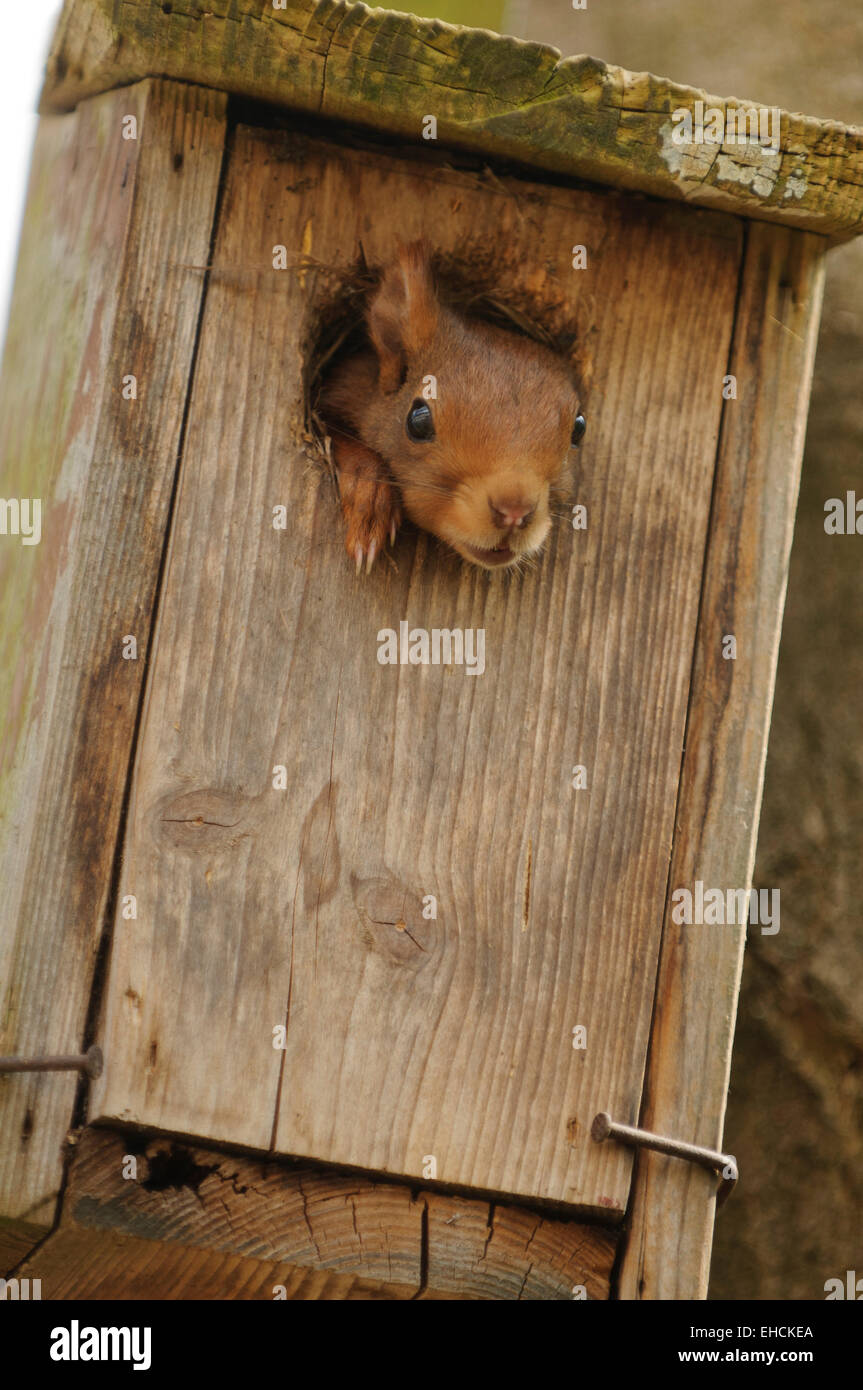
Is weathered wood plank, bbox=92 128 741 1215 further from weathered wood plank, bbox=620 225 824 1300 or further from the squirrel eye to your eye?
the squirrel eye

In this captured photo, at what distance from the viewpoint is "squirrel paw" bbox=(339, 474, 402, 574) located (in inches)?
128

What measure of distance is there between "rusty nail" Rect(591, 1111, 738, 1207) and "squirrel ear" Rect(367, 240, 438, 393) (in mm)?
1644

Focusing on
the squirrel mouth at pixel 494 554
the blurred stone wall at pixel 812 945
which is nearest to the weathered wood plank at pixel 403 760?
the squirrel mouth at pixel 494 554

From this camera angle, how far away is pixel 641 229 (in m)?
3.48

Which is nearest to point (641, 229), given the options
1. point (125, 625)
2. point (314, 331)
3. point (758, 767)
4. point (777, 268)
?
point (777, 268)

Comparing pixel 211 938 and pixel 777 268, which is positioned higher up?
pixel 777 268

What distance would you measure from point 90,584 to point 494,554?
78 cm

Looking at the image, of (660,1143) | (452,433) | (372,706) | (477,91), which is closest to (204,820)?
(372,706)

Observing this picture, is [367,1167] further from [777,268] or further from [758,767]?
[777,268]

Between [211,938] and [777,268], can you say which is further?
[777,268]

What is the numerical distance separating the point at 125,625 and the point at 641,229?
1374 millimetres

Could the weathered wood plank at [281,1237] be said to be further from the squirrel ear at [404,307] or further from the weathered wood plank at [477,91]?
the weathered wood plank at [477,91]

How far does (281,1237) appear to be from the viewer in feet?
10.00

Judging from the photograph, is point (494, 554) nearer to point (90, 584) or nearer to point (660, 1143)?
point (90, 584)
